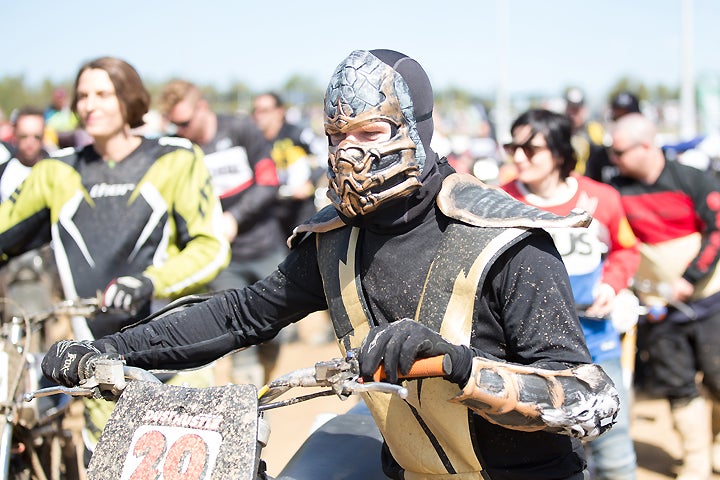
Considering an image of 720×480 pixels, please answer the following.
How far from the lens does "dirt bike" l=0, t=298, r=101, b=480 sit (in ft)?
11.4

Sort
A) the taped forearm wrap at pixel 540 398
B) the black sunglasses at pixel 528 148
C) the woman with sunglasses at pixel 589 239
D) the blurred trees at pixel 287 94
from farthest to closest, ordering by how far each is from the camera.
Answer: the blurred trees at pixel 287 94
the black sunglasses at pixel 528 148
the woman with sunglasses at pixel 589 239
the taped forearm wrap at pixel 540 398

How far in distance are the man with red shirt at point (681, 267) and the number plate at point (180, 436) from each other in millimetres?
3836

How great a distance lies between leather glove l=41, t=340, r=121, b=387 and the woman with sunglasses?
7.96ft

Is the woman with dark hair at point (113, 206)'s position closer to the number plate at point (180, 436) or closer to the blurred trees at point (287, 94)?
the number plate at point (180, 436)

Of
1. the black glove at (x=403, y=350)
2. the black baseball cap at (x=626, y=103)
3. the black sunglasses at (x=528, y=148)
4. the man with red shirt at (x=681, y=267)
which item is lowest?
the man with red shirt at (x=681, y=267)

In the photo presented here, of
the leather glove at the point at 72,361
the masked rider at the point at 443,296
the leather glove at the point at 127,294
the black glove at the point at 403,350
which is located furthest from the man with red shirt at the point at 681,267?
the leather glove at the point at 72,361

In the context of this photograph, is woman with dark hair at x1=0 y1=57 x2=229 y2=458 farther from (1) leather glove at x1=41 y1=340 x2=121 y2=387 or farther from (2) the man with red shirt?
(2) the man with red shirt

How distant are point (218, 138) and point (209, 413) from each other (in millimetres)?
5090

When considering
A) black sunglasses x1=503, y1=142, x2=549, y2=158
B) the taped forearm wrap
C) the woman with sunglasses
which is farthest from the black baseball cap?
the taped forearm wrap

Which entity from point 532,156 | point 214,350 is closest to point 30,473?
point 214,350

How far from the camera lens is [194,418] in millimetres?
2258

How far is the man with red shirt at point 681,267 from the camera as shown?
18.4ft

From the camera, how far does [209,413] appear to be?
7.38 feet

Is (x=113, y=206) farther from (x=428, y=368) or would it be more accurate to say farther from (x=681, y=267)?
(x=681, y=267)
